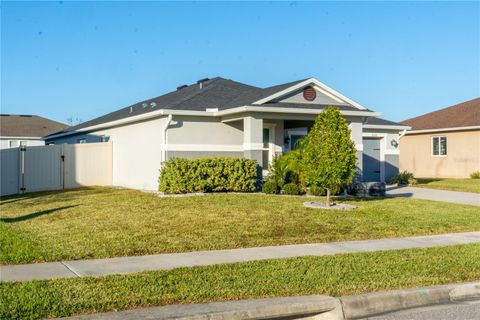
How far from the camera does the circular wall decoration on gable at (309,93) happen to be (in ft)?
68.0

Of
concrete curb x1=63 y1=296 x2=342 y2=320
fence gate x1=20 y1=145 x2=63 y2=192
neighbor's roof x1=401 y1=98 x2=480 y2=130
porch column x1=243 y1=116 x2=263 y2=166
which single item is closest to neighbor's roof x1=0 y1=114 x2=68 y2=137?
fence gate x1=20 y1=145 x2=63 y2=192

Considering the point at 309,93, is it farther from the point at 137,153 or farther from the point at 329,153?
the point at 137,153

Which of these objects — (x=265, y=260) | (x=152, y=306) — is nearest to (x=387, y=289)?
(x=265, y=260)

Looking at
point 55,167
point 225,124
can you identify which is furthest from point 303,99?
point 55,167

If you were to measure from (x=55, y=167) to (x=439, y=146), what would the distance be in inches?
871

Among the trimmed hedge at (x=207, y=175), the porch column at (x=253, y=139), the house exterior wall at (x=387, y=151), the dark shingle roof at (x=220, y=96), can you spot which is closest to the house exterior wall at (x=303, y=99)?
the dark shingle roof at (x=220, y=96)

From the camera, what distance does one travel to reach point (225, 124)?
68.8 feet

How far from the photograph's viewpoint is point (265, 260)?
29.2 ft

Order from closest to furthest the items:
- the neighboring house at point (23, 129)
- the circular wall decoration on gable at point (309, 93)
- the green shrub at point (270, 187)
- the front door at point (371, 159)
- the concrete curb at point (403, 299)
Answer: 1. the concrete curb at point (403, 299)
2. the green shrub at point (270, 187)
3. the circular wall decoration on gable at point (309, 93)
4. the front door at point (371, 159)
5. the neighboring house at point (23, 129)

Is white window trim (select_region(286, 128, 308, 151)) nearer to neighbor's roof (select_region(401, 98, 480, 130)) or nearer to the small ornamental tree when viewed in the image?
the small ornamental tree

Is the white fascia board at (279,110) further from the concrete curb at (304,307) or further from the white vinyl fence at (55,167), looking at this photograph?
the concrete curb at (304,307)

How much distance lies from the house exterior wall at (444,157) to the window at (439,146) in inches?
8.7

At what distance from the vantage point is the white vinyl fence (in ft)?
78.1

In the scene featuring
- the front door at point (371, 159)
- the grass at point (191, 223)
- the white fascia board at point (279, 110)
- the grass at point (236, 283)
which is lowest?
the grass at point (236, 283)
